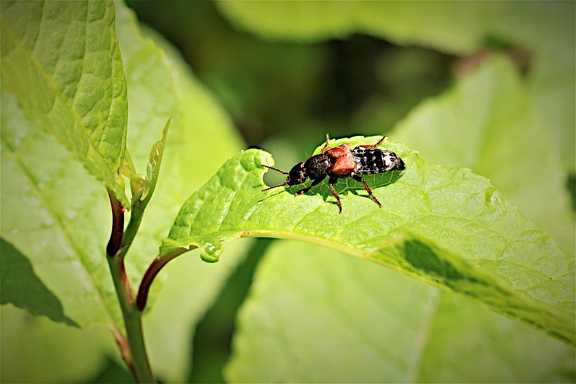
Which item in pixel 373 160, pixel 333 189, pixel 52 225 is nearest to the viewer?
pixel 333 189

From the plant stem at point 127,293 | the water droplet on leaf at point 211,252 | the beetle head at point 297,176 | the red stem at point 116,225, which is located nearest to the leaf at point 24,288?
the plant stem at point 127,293

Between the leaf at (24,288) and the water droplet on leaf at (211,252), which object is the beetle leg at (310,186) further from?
the leaf at (24,288)

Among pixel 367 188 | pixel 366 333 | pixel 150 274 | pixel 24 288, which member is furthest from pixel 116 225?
pixel 366 333

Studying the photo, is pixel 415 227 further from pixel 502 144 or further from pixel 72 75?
pixel 502 144

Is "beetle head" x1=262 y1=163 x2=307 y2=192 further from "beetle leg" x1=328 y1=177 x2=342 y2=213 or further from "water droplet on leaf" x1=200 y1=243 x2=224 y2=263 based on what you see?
"water droplet on leaf" x1=200 y1=243 x2=224 y2=263

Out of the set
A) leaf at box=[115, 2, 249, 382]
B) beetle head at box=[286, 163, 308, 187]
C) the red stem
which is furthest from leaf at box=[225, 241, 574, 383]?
the red stem

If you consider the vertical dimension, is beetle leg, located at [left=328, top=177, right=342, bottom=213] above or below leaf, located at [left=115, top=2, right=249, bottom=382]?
above
